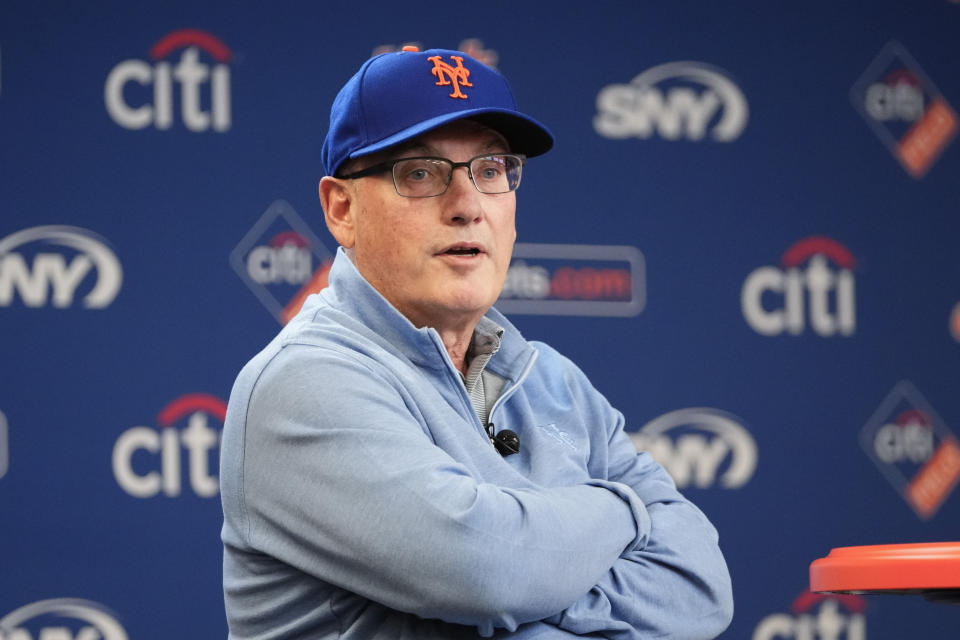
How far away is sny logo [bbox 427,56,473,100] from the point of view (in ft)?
5.40

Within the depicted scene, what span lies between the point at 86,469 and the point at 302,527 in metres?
1.67

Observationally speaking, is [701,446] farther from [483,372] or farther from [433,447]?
[433,447]

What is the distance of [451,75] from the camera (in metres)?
1.66

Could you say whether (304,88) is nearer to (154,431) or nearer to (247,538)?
(154,431)

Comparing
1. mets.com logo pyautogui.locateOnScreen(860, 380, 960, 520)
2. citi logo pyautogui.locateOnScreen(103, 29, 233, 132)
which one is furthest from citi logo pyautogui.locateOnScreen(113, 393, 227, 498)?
mets.com logo pyautogui.locateOnScreen(860, 380, 960, 520)

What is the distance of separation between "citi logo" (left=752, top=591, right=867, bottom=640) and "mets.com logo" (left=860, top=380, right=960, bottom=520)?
1.08ft

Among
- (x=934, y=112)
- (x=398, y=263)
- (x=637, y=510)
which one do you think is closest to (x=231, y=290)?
(x=398, y=263)

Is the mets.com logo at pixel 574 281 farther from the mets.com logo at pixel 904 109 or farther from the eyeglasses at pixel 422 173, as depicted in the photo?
the eyeglasses at pixel 422 173

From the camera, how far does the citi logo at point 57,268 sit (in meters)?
2.93

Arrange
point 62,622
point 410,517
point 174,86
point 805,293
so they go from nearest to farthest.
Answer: point 410,517 < point 62,622 < point 174,86 < point 805,293

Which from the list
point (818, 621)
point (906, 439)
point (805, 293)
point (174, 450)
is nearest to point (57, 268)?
point (174, 450)

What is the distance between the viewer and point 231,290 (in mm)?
3055

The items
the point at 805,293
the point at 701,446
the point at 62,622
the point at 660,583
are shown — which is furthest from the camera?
the point at 805,293

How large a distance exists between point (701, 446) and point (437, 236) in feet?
6.04
